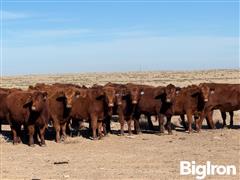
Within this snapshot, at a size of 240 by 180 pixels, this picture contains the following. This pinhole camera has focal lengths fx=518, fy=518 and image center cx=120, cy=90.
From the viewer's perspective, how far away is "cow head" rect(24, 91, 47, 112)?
1614cm

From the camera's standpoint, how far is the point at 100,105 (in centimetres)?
1830

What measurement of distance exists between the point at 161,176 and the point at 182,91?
30.1 ft

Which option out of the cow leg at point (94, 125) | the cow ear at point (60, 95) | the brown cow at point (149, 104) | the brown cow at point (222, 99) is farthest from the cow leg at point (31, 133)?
the brown cow at point (222, 99)

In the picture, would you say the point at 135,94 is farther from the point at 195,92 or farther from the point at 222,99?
the point at 222,99

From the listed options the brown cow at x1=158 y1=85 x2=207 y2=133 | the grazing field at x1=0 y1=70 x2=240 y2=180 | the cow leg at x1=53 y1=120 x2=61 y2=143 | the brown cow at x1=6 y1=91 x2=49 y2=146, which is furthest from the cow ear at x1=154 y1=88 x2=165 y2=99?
the brown cow at x1=6 y1=91 x2=49 y2=146

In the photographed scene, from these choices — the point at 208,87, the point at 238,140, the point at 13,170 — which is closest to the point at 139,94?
the point at 208,87

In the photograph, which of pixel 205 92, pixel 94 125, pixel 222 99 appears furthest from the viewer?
pixel 222 99

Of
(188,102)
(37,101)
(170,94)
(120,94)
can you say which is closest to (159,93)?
(170,94)

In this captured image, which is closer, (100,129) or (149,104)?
(100,129)

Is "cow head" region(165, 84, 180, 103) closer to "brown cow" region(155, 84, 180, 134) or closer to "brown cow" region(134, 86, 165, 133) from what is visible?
"brown cow" region(155, 84, 180, 134)

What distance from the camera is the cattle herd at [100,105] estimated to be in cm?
1666

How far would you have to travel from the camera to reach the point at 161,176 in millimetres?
11273

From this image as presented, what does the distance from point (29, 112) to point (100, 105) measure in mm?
2826

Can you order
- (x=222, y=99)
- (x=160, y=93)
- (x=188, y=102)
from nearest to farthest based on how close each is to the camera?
(x=160, y=93) → (x=188, y=102) → (x=222, y=99)
